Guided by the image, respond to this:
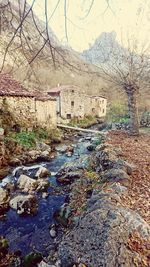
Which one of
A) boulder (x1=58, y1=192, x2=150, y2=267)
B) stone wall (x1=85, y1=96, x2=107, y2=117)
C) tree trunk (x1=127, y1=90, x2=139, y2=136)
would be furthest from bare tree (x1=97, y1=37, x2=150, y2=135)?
stone wall (x1=85, y1=96, x2=107, y2=117)

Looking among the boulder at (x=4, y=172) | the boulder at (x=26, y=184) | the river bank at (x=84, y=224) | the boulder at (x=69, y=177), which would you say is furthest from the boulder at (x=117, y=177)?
the boulder at (x=4, y=172)

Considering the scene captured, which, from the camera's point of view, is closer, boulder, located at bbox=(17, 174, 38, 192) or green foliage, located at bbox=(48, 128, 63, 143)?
boulder, located at bbox=(17, 174, 38, 192)

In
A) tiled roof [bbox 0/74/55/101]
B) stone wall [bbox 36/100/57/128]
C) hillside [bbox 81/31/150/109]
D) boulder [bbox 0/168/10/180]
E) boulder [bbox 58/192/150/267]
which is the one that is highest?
hillside [bbox 81/31/150/109]

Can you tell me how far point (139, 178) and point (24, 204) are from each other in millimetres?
3308

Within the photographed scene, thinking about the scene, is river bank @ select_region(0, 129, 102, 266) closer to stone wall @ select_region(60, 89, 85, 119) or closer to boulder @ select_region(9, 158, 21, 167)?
boulder @ select_region(9, 158, 21, 167)

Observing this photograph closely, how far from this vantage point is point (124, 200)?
17.5 ft

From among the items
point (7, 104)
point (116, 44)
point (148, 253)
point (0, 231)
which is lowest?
point (0, 231)

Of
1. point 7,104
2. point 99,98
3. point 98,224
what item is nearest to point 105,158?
point 98,224

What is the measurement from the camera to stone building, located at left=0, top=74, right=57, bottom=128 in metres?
14.6

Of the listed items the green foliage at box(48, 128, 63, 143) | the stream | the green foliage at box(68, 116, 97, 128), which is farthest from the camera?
the green foliage at box(68, 116, 97, 128)

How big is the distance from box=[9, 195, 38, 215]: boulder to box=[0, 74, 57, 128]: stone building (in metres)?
7.69

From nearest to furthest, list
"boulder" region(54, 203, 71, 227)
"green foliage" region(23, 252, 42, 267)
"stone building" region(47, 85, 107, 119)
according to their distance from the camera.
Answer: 1. "green foliage" region(23, 252, 42, 267)
2. "boulder" region(54, 203, 71, 227)
3. "stone building" region(47, 85, 107, 119)

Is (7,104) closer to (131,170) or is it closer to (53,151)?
(53,151)

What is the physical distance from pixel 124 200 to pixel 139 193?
2.24 feet
